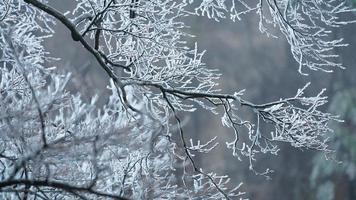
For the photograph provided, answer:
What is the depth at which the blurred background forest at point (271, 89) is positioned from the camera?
11422 millimetres

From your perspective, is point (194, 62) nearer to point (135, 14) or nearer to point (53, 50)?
point (135, 14)

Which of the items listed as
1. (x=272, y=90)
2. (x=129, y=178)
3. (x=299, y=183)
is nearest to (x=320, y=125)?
(x=129, y=178)

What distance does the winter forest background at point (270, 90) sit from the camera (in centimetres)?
1145

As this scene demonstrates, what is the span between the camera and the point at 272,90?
541 inches

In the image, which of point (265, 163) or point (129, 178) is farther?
point (265, 163)

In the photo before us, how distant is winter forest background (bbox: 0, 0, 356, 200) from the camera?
11.4 meters

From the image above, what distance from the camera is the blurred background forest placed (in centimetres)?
1142

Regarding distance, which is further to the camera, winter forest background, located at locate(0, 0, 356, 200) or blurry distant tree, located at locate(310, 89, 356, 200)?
winter forest background, located at locate(0, 0, 356, 200)

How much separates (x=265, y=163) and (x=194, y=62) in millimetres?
9217

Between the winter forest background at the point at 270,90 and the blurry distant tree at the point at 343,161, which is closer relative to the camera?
the blurry distant tree at the point at 343,161

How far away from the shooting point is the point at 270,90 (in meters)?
13.8

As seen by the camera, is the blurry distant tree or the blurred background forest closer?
the blurry distant tree

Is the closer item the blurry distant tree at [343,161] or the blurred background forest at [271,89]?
the blurry distant tree at [343,161]

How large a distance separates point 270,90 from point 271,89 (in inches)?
1.1
